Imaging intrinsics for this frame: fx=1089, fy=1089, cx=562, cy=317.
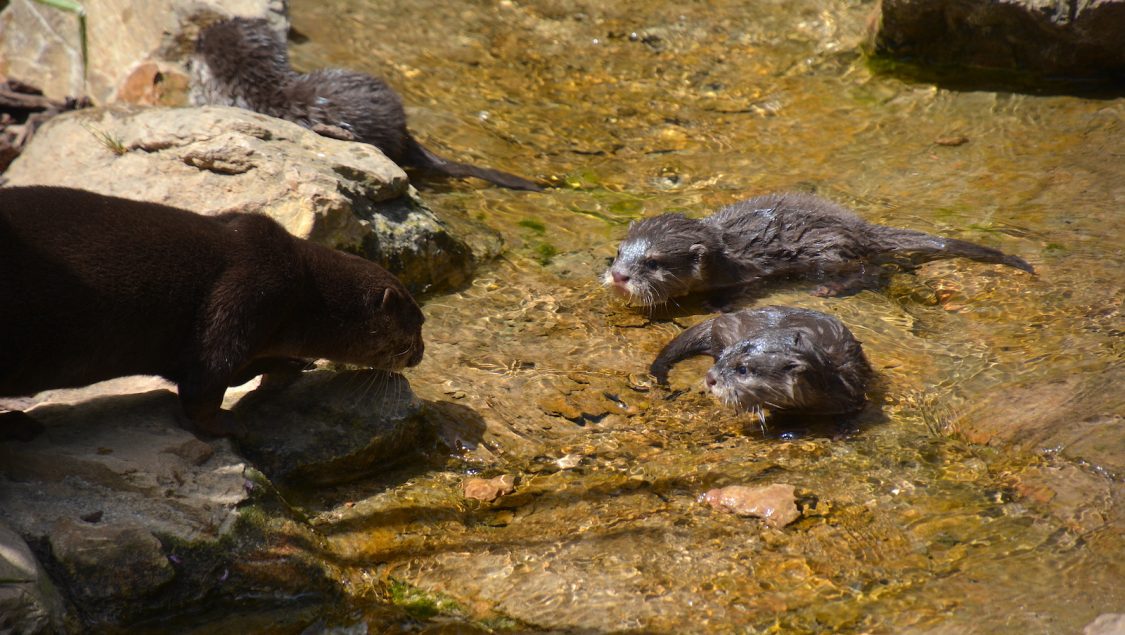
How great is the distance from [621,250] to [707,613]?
2660 mm

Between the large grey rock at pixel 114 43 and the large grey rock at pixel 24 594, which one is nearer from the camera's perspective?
the large grey rock at pixel 24 594

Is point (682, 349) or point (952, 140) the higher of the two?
point (952, 140)

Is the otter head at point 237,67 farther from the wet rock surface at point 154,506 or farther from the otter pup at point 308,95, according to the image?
the wet rock surface at point 154,506

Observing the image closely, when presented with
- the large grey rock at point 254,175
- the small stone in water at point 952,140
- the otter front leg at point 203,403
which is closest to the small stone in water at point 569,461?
the otter front leg at point 203,403

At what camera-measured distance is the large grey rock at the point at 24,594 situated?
8.84 feet

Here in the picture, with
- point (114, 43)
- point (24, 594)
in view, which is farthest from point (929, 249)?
point (114, 43)

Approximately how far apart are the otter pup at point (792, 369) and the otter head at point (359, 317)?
1.15 metres

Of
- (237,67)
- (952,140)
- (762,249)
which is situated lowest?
(762,249)

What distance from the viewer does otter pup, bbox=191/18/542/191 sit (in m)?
6.51

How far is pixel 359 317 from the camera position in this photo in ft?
Answer: 13.5

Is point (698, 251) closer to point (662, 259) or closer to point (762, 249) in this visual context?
point (662, 259)

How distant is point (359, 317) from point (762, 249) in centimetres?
243

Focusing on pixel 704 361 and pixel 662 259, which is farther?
pixel 662 259

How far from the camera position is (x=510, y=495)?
3852mm
